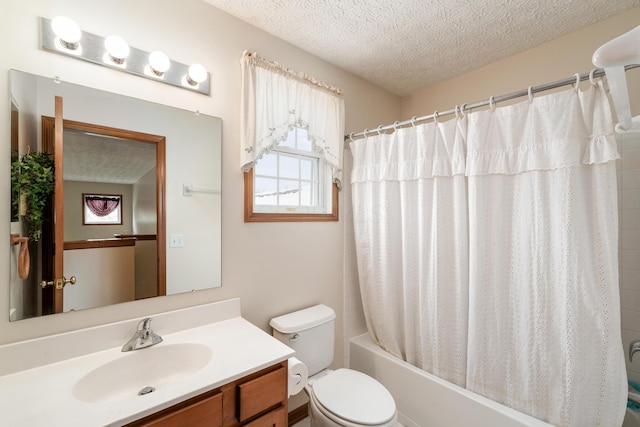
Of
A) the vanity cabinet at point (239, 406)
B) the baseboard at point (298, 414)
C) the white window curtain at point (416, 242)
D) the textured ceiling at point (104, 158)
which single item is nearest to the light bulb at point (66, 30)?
the textured ceiling at point (104, 158)

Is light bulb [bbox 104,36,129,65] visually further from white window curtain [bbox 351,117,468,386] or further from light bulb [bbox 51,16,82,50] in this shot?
white window curtain [bbox 351,117,468,386]

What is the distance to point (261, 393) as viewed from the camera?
3.36ft

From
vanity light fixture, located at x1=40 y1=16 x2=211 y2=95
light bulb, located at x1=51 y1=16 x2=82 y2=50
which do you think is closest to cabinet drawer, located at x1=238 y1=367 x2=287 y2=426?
vanity light fixture, located at x1=40 y1=16 x2=211 y2=95

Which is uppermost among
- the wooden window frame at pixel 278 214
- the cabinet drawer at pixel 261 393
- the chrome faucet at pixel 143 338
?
the wooden window frame at pixel 278 214

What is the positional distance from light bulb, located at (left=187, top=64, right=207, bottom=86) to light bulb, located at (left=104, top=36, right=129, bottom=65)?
26 centimetres

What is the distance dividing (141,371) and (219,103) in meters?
1.30

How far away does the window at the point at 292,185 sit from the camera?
1.68 metres

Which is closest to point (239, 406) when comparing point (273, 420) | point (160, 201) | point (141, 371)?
point (273, 420)

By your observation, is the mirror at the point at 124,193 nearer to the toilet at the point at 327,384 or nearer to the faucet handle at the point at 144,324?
the faucet handle at the point at 144,324

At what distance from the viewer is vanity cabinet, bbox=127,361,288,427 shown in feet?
2.77

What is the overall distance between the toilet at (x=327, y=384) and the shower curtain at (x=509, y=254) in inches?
17.2

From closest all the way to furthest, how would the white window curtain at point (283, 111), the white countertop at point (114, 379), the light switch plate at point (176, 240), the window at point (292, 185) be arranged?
the white countertop at point (114, 379) → the light switch plate at point (176, 240) → the white window curtain at point (283, 111) → the window at point (292, 185)

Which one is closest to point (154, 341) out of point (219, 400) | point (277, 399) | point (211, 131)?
point (219, 400)

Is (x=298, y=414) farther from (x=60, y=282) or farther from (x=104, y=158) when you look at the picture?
(x=104, y=158)
